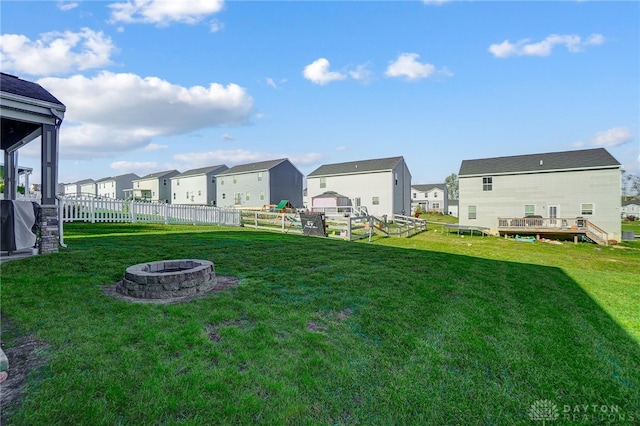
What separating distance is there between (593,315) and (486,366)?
3587 mm

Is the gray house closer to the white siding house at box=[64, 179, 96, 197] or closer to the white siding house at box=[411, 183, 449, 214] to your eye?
the white siding house at box=[411, 183, 449, 214]

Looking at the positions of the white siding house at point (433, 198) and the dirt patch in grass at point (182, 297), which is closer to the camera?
the dirt patch in grass at point (182, 297)

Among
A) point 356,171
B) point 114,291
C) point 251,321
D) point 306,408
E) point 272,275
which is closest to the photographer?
point 306,408

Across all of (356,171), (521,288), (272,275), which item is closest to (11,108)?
(272,275)

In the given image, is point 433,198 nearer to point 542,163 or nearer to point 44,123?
point 542,163

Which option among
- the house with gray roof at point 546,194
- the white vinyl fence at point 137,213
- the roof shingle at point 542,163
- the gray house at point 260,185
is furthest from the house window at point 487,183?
the gray house at point 260,185

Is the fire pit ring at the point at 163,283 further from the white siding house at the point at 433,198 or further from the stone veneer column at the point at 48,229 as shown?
the white siding house at the point at 433,198

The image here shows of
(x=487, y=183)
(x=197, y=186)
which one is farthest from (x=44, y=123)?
(x=197, y=186)

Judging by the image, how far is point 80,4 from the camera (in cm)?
930

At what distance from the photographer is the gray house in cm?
3850

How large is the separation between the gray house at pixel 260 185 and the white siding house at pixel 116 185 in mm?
28814

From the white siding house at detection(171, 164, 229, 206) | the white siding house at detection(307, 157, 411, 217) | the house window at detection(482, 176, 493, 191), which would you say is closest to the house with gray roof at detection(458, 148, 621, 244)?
the house window at detection(482, 176, 493, 191)

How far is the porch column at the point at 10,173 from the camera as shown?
10633 mm

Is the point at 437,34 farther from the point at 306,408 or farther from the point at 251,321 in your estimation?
the point at 306,408
